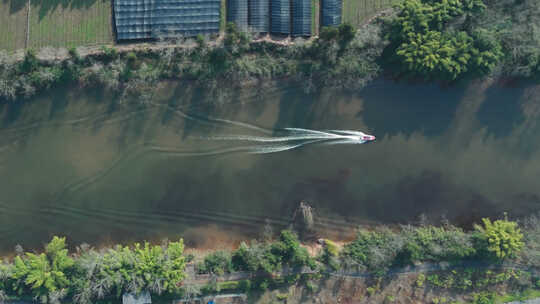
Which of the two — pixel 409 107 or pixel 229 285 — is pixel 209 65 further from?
pixel 229 285

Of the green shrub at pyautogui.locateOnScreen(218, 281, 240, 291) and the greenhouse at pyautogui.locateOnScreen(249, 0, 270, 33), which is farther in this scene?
the green shrub at pyautogui.locateOnScreen(218, 281, 240, 291)

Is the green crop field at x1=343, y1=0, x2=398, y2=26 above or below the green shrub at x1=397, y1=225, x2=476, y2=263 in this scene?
above

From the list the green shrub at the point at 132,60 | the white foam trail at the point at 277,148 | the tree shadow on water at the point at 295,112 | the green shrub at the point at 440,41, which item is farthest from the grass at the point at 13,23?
the green shrub at the point at 440,41

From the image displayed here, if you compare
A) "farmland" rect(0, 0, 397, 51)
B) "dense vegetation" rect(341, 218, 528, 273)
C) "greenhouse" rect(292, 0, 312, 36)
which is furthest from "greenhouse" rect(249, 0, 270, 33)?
"dense vegetation" rect(341, 218, 528, 273)

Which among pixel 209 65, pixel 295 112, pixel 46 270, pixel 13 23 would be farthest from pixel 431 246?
pixel 13 23

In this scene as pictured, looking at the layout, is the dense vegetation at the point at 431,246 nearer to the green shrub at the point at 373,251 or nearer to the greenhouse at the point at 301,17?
the green shrub at the point at 373,251

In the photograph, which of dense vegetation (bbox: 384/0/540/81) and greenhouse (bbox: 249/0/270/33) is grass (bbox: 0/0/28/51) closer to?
greenhouse (bbox: 249/0/270/33)
